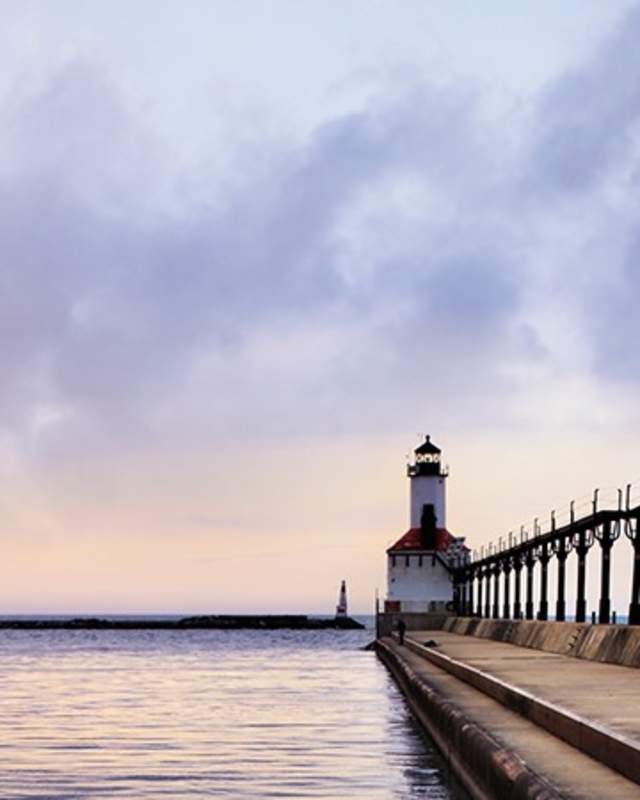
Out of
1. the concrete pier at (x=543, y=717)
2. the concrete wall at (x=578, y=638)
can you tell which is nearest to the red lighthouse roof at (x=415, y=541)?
the concrete wall at (x=578, y=638)

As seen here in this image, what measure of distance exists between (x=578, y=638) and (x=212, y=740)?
13581 millimetres


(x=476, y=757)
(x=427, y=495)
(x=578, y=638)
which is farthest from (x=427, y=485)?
(x=476, y=757)

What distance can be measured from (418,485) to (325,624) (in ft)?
286

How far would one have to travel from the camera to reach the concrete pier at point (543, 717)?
13.2 m

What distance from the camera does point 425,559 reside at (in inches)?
4040

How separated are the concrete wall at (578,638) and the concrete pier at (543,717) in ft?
0.19

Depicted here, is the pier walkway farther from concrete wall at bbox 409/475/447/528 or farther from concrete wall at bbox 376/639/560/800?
concrete wall at bbox 409/475/447/528

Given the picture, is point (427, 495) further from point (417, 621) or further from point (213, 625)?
point (213, 625)

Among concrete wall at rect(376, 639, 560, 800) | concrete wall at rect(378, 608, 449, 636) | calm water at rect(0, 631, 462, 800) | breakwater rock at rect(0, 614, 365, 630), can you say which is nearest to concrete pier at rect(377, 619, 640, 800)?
concrete wall at rect(376, 639, 560, 800)

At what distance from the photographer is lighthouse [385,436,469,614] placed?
102 meters

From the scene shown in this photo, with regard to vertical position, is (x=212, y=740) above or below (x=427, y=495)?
below

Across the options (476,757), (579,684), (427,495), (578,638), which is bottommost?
(476,757)

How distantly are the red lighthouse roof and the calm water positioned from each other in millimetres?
53509

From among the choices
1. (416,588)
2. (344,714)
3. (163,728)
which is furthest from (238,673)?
(416,588)
